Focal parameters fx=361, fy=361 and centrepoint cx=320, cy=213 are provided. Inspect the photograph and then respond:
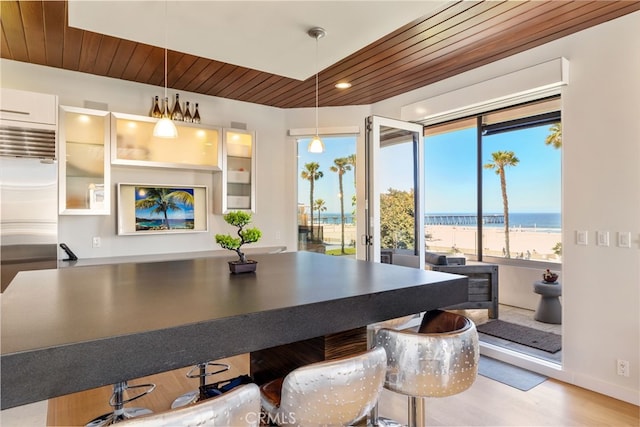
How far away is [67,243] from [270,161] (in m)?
2.32

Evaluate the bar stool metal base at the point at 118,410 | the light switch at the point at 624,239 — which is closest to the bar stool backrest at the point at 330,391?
the bar stool metal base at the point at 118,410

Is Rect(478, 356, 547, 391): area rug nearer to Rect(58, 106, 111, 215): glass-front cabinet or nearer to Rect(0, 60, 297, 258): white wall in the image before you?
Rect(0, 60, 297, 258): white wall

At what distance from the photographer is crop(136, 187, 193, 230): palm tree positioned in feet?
12.0

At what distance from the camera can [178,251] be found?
391cm

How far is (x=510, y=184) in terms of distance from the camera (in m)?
5.55

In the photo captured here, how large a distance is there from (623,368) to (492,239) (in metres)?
3.23

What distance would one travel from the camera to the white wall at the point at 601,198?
2443 mm

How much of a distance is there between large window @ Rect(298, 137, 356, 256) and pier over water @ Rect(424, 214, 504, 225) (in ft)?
4.11

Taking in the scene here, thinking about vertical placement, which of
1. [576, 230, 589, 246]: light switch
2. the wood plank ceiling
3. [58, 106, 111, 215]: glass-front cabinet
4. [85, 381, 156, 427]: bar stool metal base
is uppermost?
the wood plank ceiling

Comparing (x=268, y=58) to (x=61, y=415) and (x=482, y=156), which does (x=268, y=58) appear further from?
(x=482, y=156)

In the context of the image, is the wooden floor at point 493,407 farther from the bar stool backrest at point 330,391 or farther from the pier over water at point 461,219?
the pier over water at point 461,219

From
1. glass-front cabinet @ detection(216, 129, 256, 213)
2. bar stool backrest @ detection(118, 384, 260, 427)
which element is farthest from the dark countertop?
glass-front cabinet @ detection(216, 129, 256, 213)

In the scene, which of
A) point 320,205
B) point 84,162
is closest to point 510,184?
point 320,205

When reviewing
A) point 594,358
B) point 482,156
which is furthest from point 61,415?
point 482,156
